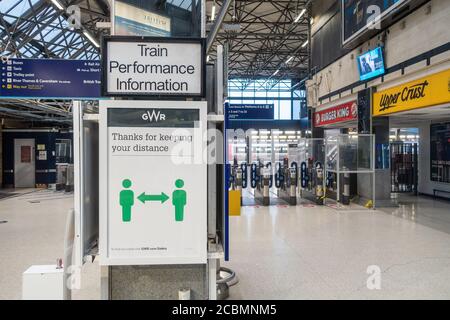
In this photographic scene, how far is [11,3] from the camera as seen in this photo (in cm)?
932

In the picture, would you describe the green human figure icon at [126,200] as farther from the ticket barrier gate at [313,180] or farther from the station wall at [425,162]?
the station wall at [425,162]

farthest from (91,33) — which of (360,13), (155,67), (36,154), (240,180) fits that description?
(155,67)

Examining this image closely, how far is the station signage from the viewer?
6.98 ft

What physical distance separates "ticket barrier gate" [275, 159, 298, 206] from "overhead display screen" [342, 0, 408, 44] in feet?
11.4

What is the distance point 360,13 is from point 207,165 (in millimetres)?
7833

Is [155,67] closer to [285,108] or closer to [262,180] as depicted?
[262,180]

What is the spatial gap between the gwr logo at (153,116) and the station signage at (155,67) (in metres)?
0.10

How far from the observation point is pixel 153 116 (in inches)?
84.7

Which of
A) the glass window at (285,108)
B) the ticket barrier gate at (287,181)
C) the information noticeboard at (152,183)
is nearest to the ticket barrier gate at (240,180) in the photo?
the ticket barrier gate at (287,181)

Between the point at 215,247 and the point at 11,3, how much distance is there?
9.66 meters

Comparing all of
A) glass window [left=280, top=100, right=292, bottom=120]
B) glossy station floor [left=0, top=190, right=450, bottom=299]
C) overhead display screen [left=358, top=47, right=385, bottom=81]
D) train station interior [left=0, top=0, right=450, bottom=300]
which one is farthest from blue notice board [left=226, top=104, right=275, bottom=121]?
glass window [left=280, top=100, right=292, bottom=120]

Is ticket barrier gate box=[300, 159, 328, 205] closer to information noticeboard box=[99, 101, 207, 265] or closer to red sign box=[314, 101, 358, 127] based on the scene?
red sign box=[314, 101, 358, 127]
